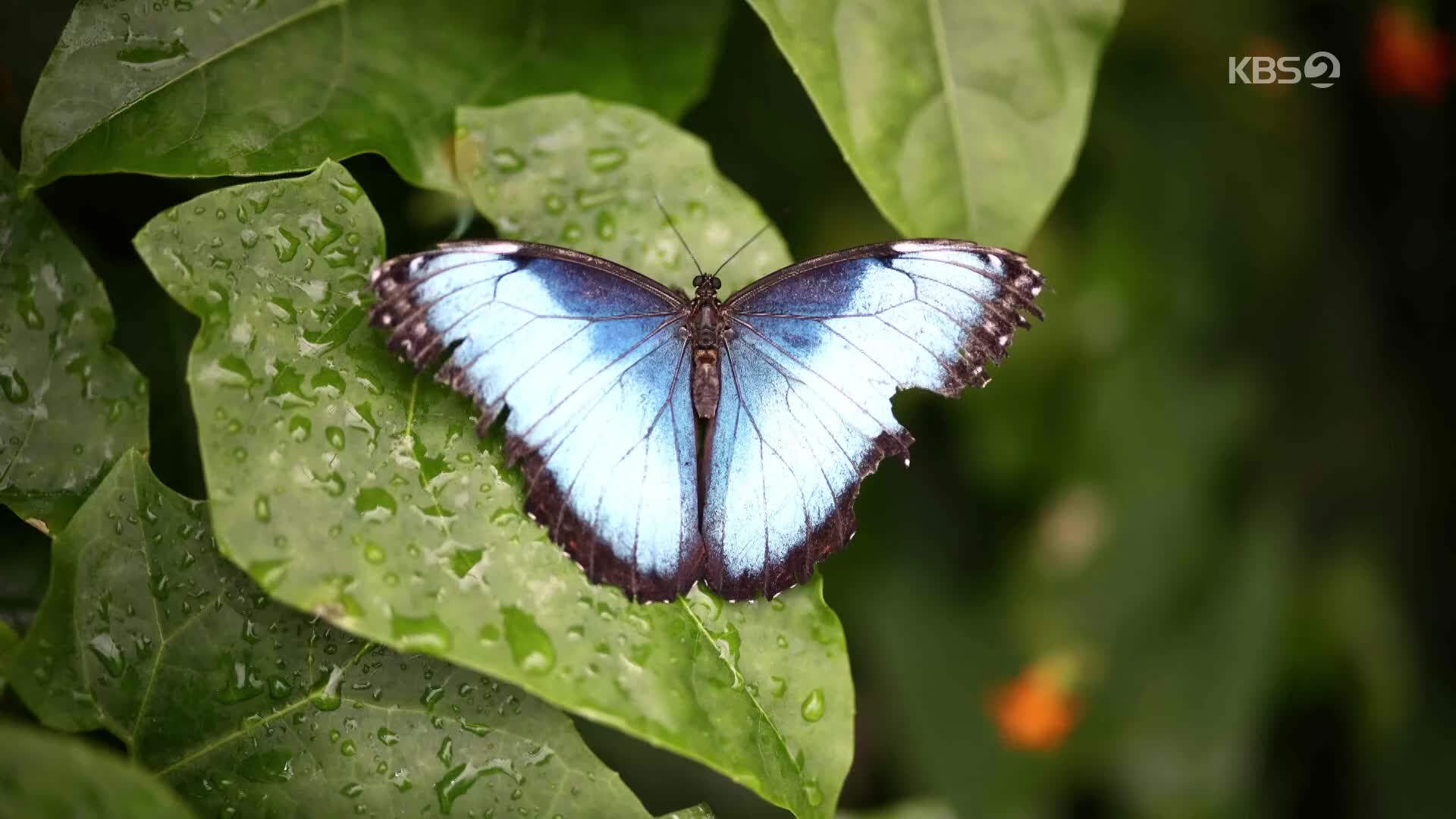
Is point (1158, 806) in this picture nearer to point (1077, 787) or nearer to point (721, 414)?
point (1077, 787)

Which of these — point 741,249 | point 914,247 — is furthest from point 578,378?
point 914,247

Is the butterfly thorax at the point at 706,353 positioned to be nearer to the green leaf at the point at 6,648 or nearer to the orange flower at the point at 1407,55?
the green leaf at the point at 6,648

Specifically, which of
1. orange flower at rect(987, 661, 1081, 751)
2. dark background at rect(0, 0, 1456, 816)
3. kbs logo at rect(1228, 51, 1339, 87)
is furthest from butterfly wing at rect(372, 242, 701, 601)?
kbs logo at rect(1228, 51, 1339, 87)

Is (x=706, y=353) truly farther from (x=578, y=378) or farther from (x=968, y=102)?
(x=968, y=102)

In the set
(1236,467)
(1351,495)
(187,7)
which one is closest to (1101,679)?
(1236,467)

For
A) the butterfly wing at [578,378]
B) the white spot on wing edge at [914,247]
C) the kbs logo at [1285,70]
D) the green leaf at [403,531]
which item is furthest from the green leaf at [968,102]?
the kbs logo at [1285,70]
